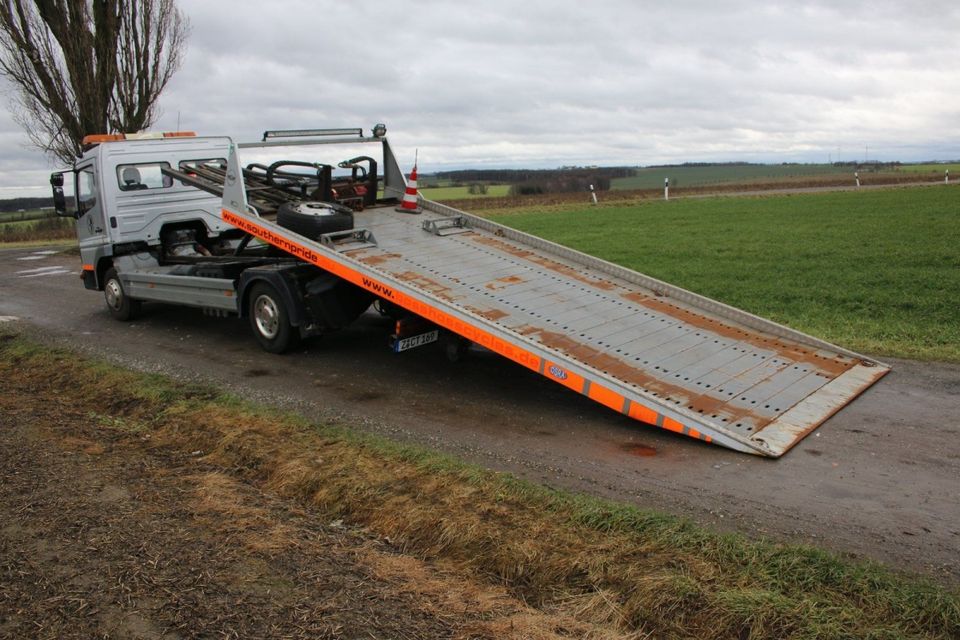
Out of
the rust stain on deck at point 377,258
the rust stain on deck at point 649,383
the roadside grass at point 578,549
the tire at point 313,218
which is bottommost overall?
the roadside grass at point 578,549

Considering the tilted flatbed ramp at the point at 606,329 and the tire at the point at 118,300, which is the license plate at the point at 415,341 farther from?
the tire at the point at 118,300

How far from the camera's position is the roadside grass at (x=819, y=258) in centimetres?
973

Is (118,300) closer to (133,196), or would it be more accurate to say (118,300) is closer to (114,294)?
(114,294)

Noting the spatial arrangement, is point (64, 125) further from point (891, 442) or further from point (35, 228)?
point (891, 442)

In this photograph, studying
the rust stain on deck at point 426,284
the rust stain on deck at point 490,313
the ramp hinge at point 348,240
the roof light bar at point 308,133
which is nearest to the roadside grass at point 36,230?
the roof light bar at point 308,133

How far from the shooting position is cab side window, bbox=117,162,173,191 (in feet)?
37.4

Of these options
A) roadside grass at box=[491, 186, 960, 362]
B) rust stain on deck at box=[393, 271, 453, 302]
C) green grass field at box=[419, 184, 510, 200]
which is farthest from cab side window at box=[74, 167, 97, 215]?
green grass field at box=[419, 184, 510, 200]

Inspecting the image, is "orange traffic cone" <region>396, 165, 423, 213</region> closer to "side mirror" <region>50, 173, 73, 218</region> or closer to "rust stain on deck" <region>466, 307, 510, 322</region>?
"rust stain on deck" <region>466, 307, 510, 322</region>

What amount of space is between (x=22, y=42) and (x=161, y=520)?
21681mm

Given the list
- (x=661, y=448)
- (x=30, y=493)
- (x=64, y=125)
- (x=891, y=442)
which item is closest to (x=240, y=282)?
(x=30, y=493)

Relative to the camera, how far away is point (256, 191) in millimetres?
9758

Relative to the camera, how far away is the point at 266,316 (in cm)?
921

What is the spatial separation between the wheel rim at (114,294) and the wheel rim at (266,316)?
348 centimetres

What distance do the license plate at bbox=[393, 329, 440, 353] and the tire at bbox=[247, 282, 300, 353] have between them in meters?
1.60
